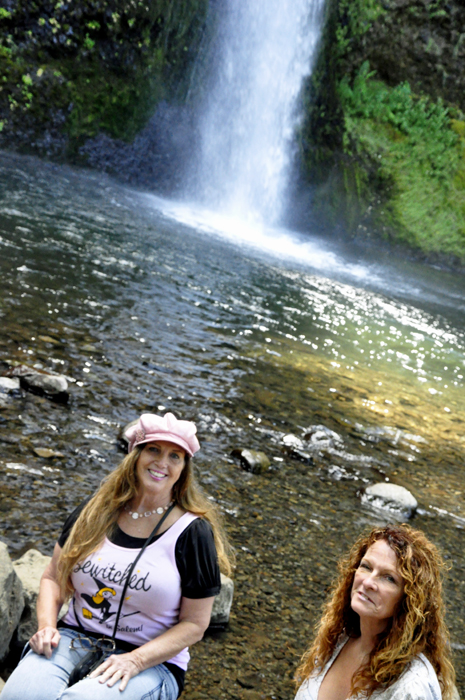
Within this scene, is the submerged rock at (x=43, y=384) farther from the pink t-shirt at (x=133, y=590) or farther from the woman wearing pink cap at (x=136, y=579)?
the pink t-shirt at (x=133, y=590)

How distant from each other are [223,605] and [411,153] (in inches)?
900

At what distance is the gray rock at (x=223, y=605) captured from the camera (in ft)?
10.7

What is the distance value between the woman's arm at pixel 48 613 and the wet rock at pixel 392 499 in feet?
11.1

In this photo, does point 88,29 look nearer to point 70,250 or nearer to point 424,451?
point 70,250

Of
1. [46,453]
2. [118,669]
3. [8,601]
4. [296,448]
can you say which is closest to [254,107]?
[296,448]

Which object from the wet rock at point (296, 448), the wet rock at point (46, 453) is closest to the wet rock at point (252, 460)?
the wet rock at point (296, 448)

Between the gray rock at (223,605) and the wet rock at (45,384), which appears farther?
the wet rock at (45,384)

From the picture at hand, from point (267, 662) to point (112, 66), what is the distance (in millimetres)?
18973

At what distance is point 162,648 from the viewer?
2262 mm

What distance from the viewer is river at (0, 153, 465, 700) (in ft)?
12.6

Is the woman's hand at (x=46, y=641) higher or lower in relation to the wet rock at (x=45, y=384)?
higher

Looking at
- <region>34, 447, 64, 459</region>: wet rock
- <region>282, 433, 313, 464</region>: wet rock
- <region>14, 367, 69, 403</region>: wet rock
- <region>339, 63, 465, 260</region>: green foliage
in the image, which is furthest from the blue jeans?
<region>339, 63, 465, 260</region>: green foliage

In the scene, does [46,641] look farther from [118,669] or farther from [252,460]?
Result: [252,460]

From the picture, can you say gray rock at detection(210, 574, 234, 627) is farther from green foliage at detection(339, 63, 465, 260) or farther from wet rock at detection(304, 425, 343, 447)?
green foliage at detection(339, 63, 465, 260)
